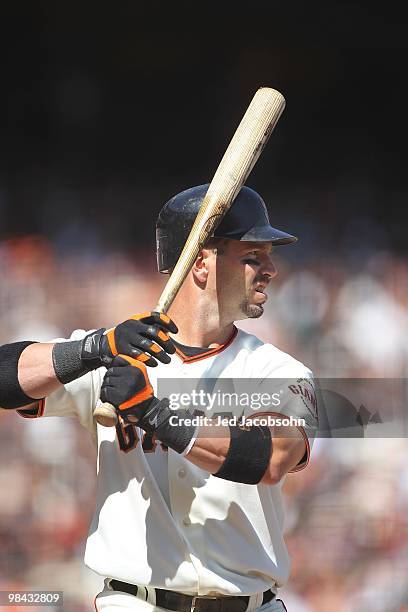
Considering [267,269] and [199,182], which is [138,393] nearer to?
[267,269]

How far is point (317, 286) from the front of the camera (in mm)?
3262

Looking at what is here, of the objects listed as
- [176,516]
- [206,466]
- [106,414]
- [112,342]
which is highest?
[112,342]

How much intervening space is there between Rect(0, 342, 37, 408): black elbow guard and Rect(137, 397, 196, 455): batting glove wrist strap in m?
0.32

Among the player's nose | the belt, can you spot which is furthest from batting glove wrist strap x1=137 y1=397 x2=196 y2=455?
the player's nose

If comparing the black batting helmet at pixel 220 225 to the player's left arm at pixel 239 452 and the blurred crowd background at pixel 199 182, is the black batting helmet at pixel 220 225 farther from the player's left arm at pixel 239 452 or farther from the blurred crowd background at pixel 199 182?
the blurred crowd background at pixel 199 182

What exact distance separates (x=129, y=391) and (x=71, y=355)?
8.8 inches

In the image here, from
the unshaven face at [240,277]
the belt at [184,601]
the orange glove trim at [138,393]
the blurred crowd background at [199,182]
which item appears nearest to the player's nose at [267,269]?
the unshaven face at [240,277]

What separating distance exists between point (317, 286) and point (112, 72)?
3.45ft

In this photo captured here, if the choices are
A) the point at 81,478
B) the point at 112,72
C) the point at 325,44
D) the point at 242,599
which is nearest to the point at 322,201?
the point at 325,44

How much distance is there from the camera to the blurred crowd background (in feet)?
10.2

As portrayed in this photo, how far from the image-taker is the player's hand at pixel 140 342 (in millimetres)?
1519

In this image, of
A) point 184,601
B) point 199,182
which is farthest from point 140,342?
point 199,182

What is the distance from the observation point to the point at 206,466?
155cm

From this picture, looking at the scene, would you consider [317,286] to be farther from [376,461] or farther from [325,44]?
[325,44]
